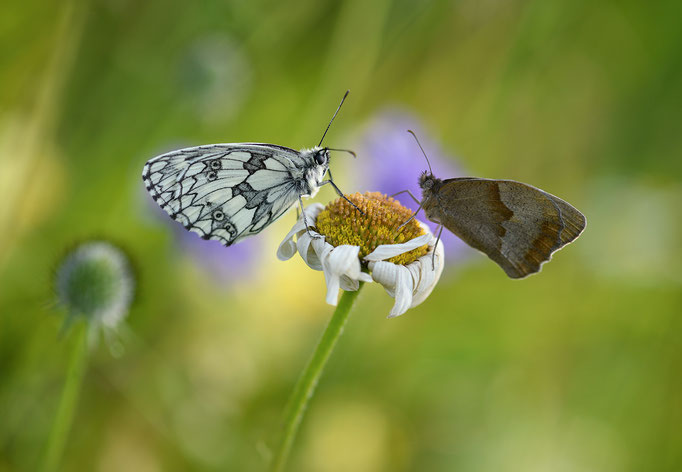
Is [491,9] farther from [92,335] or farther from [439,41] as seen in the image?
[92,335]

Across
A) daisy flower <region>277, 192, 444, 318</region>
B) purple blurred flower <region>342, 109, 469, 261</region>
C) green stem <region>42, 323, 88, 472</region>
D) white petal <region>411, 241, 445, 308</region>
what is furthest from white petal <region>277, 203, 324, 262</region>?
purple blurred flower <region>342, 109, 469, 261</region>

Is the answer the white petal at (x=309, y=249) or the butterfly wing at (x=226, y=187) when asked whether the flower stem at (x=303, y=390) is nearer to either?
the white petal at (x=309, y=249)

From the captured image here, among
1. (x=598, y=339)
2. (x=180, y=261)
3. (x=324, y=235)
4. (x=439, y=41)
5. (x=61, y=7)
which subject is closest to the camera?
(x=324, y=235)

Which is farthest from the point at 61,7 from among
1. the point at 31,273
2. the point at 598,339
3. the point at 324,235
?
the point at 598,339

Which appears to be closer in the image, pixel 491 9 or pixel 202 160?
pixel 202 160

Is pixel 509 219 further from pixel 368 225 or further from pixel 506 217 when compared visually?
pixel 368 225

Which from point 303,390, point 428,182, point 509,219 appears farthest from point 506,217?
point 303,390

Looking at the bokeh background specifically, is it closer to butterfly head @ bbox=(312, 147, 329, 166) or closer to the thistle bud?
the thistle bud
